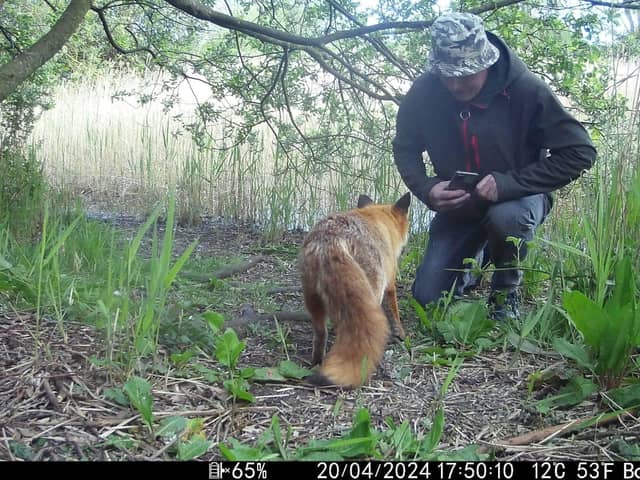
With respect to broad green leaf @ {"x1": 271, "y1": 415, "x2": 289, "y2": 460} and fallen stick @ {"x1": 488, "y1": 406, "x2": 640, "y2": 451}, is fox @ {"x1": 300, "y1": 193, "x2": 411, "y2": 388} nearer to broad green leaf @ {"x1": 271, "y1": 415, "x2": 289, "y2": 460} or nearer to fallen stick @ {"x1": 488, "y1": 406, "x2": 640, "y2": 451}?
broad green leaf @ {"x1": 271, "y1": 415, "x2": 289, "y2": 460}

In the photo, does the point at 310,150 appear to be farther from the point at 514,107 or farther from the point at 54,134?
the point at 54,134

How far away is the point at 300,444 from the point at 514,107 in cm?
287

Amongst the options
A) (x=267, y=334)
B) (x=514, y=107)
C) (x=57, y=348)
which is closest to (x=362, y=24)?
(x=514, y=107)

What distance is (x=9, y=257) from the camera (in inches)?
156

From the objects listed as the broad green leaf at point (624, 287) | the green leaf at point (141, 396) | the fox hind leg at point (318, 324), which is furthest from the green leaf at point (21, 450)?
the broad green leaf at point (624, 287)

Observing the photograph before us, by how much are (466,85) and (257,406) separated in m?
2.68

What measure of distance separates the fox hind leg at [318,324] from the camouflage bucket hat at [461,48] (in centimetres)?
181

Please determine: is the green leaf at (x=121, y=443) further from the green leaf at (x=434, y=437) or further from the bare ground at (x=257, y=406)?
the green leaf at (x=434, y=437)

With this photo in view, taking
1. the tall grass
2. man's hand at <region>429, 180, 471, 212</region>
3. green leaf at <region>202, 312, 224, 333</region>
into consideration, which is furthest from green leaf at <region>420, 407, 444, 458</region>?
the tall grass

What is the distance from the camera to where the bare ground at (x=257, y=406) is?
2328 millimetres

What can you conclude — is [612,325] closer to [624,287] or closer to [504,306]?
[624,287]

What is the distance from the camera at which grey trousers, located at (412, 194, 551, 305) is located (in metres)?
4.26

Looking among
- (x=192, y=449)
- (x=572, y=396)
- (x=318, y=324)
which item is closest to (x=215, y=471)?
Result: (x=192, y=449)

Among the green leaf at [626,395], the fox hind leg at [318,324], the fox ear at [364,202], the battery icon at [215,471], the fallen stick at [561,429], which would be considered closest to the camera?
the battery icon at [215,471]
